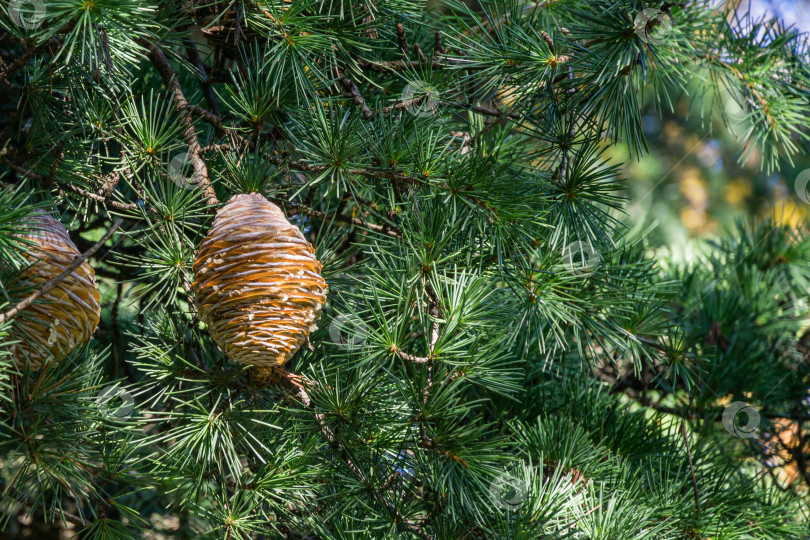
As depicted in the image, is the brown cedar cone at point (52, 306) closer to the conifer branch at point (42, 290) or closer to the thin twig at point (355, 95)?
the conifer branch at point (42, 290)

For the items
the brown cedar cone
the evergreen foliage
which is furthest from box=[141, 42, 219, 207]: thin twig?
the brown cedar cone

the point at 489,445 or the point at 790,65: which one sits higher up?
the point at 790,65

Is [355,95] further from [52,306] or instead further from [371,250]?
[52,306]

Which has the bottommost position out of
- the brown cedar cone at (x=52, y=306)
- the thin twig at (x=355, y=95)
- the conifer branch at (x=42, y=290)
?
the brown cedar cone at (x=52, y=306)

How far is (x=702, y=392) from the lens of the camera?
34.8 inches

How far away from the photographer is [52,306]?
462mm

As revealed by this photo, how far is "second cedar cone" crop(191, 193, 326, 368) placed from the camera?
458mm

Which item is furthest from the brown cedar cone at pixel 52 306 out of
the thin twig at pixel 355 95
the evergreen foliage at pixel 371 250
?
the thin twig at pixel 355 95

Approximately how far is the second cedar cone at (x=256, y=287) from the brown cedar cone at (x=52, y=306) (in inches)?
3.0

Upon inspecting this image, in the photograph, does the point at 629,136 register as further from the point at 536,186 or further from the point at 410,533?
the point at 410,533

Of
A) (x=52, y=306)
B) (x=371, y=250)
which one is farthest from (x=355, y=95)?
(x=52, y=306)

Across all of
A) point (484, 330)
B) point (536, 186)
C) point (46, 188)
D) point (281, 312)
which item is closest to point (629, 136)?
point (536, 186)

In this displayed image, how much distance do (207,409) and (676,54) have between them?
1.53ft

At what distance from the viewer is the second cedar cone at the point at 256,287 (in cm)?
46
